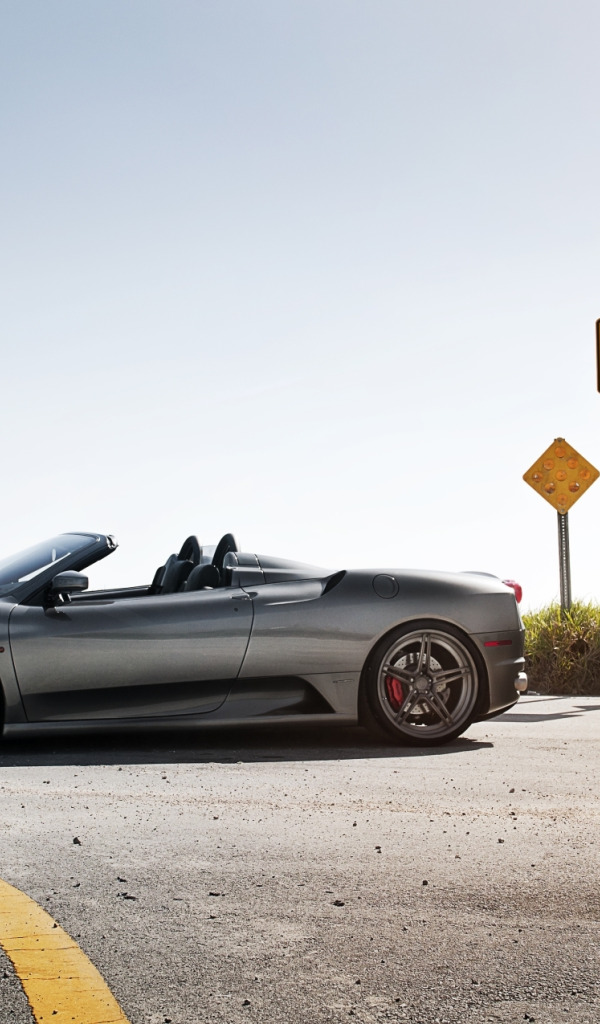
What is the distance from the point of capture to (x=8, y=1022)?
7.95 ft

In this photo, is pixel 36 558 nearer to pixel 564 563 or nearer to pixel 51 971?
pixel 51 971

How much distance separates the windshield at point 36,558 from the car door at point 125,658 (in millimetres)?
249

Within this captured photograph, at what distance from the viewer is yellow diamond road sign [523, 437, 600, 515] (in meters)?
14.3

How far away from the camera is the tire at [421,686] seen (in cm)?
647

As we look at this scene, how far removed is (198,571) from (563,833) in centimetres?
309

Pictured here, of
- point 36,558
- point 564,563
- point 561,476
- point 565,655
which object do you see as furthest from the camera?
point 561,476

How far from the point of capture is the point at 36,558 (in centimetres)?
683

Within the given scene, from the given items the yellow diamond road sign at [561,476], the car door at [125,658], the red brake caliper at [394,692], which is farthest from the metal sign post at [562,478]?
the car door at [125,658]

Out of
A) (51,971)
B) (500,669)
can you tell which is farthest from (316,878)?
(500,669)

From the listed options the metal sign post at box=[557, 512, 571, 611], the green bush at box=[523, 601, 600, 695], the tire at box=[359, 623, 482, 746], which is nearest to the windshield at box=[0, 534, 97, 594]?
the tire at box=[359, 623, 482, 746]

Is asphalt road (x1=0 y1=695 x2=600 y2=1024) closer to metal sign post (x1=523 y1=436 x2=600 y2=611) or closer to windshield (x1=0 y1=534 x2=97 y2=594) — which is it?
windshield (x1=0 y1=534 x2=97 y2=594)

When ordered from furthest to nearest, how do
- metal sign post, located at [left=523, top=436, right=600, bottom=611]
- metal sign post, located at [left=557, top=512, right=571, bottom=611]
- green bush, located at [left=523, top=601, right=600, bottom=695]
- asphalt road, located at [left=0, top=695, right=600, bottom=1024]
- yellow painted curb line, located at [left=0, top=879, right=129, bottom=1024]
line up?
metal sign post, located at [left=523, top=436, right=600, bottom=611] < metal sign post, located at [left=557, top=512, right=571, bottom=611] < green bush, located at [left=523, top=601, right=600, bottom=695] < asphalt road, located at [left=0, top=695, right=600, bottom=1024] < yellow painted curb line, located at [left=0, top=879, right=129, bottom=1024]

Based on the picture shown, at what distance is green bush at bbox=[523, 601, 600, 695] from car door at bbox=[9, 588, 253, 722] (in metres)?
Result: 6.77

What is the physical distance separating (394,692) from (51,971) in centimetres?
396
